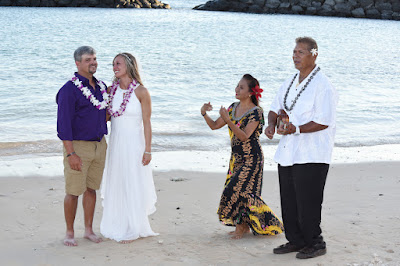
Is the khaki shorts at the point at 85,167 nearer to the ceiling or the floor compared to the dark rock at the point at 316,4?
nearer to the floor

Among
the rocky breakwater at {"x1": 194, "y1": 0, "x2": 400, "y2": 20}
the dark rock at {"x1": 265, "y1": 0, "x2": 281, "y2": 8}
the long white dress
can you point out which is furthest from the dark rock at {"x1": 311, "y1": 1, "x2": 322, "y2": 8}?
the long white dress

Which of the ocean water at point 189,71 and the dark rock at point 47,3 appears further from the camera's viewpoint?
the dark rock at point 47,3

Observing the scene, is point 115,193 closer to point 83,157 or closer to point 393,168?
point 83,157

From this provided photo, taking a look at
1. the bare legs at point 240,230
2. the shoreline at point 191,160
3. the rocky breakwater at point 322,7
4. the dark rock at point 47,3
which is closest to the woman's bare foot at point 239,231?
the bare legs at point 240,230

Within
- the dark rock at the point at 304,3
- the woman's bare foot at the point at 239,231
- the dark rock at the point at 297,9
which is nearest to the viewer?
the woman's bare foot at the point at 239,231

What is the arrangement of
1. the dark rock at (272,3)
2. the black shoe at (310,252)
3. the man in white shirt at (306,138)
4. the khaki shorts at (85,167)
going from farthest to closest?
the dark rock at (272,3) → the khaki shorts at (85,167) → the black shoe at (310,252) → the man in white shirt at (306,138)

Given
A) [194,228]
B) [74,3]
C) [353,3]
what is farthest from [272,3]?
[194,228]

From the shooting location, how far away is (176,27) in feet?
177

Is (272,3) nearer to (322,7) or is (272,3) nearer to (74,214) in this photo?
(322,7)

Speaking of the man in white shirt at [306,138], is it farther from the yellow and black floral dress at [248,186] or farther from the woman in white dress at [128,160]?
the woman in white dress at [128,160]

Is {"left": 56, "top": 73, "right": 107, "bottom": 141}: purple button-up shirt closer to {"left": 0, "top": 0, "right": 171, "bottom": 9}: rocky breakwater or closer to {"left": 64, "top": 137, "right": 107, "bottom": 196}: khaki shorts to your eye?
{"left": 64, "top": 137, "right": 107, "bottom": 196}: khaki shorts

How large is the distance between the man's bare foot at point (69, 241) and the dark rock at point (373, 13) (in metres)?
80.6

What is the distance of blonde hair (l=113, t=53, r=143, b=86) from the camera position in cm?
532

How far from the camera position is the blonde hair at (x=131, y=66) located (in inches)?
209
